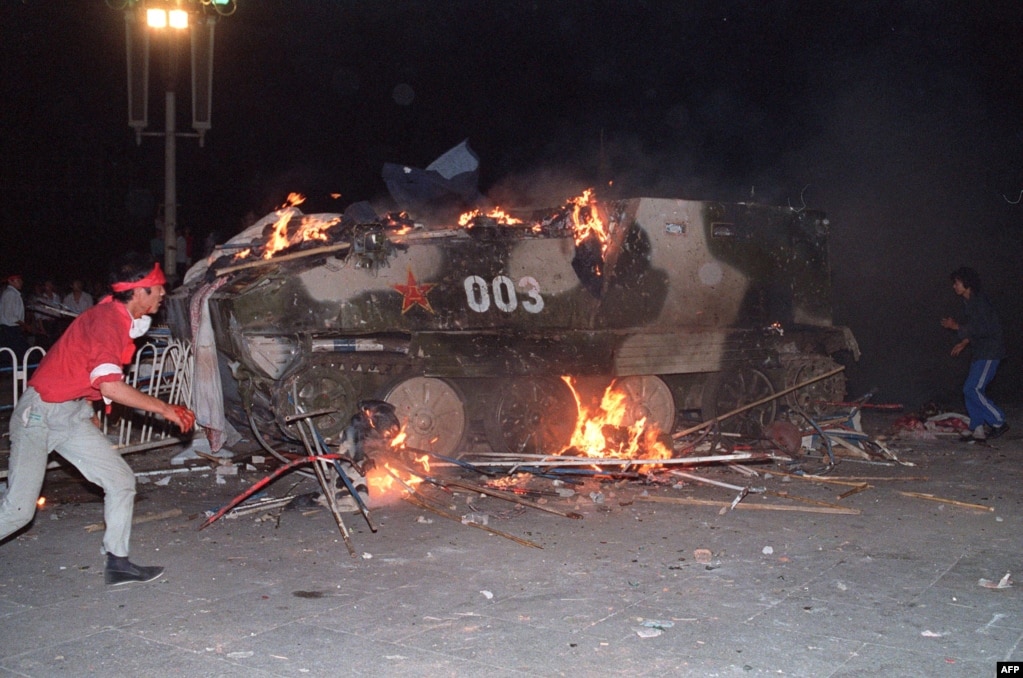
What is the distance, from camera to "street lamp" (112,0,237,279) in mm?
11273

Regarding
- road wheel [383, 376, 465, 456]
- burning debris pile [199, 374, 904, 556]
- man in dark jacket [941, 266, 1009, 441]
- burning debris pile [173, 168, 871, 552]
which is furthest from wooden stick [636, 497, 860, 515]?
man in dark jacket [941, 266, 1009, 441]

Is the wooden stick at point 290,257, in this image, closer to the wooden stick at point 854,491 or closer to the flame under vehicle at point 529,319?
the flame under vehicle at point 529,319

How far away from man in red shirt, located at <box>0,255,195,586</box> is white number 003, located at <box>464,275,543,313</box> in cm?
417

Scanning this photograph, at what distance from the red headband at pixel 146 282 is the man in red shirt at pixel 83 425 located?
4.3 inches

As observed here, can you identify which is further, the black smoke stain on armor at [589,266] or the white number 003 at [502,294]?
the black smoke stain on armor at [589,266]

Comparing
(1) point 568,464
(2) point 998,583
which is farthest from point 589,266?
(2) point 998,583

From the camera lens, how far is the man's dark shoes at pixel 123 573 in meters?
5.38

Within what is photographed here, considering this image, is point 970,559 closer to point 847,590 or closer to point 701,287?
point 847,590

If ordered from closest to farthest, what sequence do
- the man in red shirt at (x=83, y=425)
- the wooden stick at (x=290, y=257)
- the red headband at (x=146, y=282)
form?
1. the man in red shirt at (x=83, y=425)
2. the red headband at (x=146, y=282)
3. the wooden stick at (x=290, y=257)

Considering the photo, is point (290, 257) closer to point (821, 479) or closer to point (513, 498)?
point (513, 498)

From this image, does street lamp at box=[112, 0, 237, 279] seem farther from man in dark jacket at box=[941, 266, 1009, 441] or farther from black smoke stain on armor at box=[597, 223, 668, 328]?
man in dark jacket at box=[941, 266, 1009, 441]

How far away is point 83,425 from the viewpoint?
5.46 meters

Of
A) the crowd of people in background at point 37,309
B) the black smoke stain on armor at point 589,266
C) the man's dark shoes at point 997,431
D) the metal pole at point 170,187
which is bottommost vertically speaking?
the man's dark shoes at point 997,431

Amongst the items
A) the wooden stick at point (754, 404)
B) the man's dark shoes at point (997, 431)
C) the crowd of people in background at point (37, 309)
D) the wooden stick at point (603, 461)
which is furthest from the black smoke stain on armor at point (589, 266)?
the crowd of people in background at point (37, 309)
